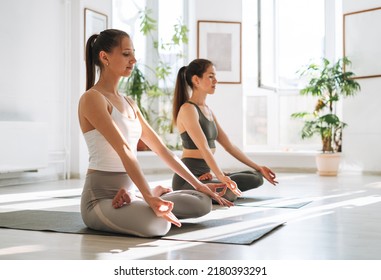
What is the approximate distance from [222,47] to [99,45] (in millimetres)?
4733

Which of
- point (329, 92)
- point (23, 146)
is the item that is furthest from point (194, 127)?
point (329, 92)

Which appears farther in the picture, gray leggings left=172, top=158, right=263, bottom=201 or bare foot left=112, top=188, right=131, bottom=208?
gray leggings left=172, top=158, right=263, bottom=201

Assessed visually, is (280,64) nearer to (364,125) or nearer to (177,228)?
(364,125)

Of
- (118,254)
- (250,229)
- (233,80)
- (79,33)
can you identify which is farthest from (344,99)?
(118,254)

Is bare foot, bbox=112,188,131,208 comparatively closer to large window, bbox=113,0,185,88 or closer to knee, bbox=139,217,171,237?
knee, bbox=139,217,171,237

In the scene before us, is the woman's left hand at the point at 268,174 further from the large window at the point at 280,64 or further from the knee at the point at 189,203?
the large window at the point at 280,64

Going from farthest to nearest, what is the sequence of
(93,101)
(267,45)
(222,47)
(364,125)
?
(267,45) < (222,47) < (364,125) < (93,101)

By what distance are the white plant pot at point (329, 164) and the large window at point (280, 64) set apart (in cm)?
101

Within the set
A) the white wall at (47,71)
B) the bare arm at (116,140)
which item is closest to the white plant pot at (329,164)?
the white wall at (47,71)

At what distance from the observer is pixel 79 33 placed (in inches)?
225

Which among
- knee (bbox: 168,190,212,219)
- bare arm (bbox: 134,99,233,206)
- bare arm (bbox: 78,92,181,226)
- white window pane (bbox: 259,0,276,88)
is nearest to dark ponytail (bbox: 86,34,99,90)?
bare arm (bbox: 78,92,181,226)

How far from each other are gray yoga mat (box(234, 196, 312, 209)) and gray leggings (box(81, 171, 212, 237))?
0.94 meters

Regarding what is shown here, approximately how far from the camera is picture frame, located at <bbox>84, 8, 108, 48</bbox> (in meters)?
5.79

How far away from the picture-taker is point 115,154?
2250 mm
